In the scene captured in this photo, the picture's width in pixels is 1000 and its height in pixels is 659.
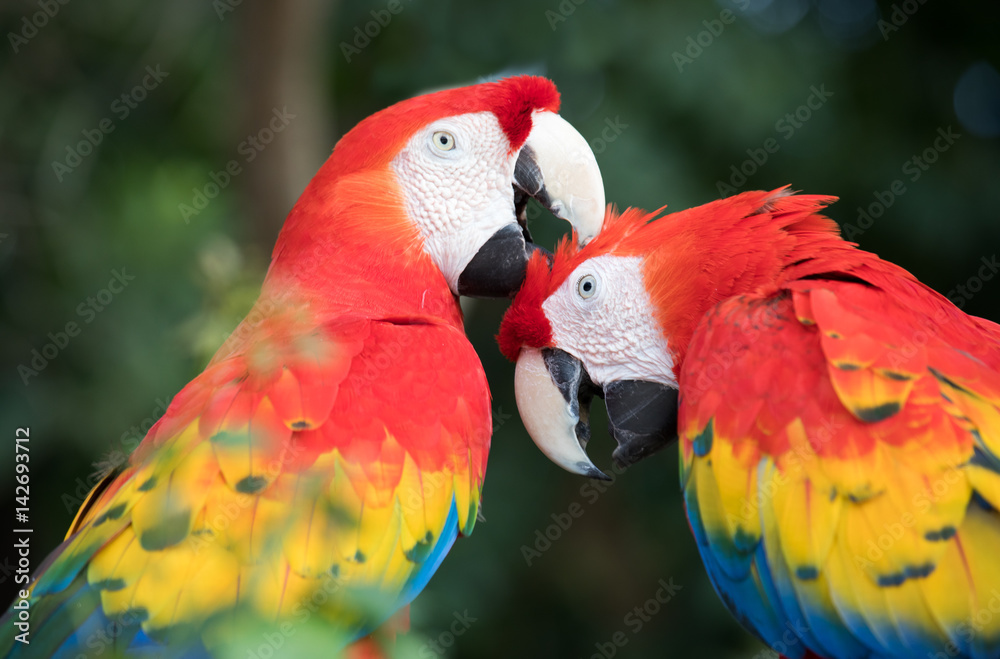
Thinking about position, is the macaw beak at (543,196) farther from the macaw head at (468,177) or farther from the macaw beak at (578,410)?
the macaw beak at (578,410)

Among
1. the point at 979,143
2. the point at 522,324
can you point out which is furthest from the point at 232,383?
the point at 979,143

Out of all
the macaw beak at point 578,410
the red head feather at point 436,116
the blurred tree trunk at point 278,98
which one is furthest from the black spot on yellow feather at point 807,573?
the blurred tree trunk at point 278,98

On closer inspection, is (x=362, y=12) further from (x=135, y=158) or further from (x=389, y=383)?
(x=389, y=383)

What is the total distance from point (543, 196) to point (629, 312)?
0.32 m

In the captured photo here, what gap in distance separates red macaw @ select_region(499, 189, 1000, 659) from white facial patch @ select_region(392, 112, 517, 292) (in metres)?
0.42

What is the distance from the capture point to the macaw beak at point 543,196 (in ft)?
5.87

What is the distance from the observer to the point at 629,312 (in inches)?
67.9

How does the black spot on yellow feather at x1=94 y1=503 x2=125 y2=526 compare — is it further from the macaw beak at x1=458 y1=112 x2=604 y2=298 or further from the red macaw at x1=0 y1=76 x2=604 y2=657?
the macaw beak at x1=458 y1=112 x2=604 y2=298

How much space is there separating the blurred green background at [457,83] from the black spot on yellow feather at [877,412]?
1598 millimetres

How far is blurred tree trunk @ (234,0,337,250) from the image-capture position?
2.53 meters

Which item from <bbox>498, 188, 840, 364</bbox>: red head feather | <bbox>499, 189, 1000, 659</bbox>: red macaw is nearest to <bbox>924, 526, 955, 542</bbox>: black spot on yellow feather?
<bbox>499, 189, 1000, 659</bbox>: red macaw

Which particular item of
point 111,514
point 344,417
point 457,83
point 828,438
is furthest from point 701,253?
point 457,83

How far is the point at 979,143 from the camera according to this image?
3002mm

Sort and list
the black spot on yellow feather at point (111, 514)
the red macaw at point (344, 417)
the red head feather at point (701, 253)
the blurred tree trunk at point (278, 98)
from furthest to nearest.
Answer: the blurred tree trunk at point (278, 98)
the red head feather at point (701, 253)
the black spot on yellow feather at point (111, 514)
the red macaw at point (344, 417)
